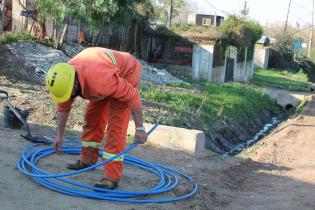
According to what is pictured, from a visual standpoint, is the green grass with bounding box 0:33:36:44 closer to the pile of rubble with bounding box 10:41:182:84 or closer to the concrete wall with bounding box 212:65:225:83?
the pile of rubble with bounding box 10:41:182:84

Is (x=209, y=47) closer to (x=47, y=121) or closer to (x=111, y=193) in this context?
(x=47, y=121)

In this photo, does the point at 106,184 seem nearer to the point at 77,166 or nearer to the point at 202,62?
the point at 77,166

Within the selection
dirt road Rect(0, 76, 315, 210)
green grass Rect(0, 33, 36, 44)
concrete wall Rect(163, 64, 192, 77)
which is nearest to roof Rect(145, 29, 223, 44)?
concrete wall Rect(163, 64, 192, 77)

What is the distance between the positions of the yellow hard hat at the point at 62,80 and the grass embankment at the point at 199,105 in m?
6.64

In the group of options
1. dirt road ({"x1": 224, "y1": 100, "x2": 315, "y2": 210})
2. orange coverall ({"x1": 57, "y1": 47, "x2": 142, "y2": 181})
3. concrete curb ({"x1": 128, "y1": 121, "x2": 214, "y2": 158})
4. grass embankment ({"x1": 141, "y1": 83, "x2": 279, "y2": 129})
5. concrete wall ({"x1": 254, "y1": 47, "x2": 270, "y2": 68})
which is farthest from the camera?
concrete wall ({"x1": 254, "y1": 47, "x2": 270, "y2": 68})

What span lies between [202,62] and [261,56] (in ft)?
66.0

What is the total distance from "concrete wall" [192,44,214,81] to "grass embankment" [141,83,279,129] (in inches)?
101

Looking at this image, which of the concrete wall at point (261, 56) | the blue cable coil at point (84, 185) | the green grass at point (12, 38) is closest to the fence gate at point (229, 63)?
the green grass at point (12, 38)

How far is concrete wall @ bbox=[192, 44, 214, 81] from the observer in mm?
24078

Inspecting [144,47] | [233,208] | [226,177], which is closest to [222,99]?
[144,47]

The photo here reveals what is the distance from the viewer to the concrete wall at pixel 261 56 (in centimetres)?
4272

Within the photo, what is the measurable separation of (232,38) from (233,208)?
20.9 m

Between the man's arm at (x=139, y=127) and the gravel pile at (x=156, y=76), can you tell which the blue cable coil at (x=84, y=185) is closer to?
the man's arm at (x=139, y=127)

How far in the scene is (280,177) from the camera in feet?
26.9
